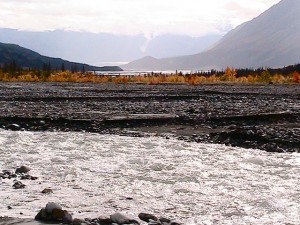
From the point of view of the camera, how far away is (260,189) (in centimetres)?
972

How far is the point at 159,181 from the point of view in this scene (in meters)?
10.5

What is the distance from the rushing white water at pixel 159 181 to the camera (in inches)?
325

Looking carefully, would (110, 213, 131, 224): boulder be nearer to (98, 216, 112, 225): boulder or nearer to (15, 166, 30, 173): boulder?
(98, 216, 112, 225): boulder

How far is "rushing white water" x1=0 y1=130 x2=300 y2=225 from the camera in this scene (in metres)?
8.25

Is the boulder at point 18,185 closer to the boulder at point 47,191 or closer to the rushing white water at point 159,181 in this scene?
the rushing white water at point 159,181

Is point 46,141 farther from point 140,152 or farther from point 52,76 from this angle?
point 52,76

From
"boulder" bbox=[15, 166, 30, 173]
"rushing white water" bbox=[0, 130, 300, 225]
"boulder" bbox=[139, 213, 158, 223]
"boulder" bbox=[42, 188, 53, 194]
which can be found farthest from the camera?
"boulder" bbox=[15, 166, 30, 173]

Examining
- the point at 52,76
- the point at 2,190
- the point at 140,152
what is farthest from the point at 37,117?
the point at 52,76

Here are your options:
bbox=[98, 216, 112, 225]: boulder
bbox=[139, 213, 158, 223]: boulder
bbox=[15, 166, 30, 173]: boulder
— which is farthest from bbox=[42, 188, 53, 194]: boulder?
bbox=[139, 213, 158, 223]: boulder

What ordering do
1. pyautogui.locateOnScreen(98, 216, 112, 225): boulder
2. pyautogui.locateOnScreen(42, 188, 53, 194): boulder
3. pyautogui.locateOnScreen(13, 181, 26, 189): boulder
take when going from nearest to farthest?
1. pyautogui.locateOnScreen(98, 216, 112, 225): boulder
2. pyautogui.locateOnScreen(42, 188, 53, 194): boulder
3. pyautogui.locateOnScreen(13, 181, 26, 189): boulder

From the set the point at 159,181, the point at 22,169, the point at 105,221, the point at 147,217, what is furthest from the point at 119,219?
the point at 22,169

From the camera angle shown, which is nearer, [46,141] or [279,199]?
[279,199]

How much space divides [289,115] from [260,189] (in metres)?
15.6

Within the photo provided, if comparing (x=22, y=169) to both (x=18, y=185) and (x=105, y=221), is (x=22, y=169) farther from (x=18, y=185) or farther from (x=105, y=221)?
(x=105, y=221)
